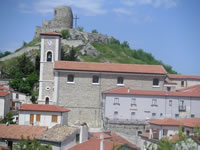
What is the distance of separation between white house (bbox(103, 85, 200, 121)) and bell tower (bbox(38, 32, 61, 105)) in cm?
851

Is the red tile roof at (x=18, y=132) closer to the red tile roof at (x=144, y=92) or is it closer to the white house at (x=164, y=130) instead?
the white house at (x=164, y=130)

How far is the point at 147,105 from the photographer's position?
41.8 m

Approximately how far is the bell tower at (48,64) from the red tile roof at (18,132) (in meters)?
15.3

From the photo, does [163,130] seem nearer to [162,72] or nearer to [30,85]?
[162,72]

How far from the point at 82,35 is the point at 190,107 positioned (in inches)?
1908

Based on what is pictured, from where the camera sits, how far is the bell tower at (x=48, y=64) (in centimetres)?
4559

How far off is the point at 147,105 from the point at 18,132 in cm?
1840

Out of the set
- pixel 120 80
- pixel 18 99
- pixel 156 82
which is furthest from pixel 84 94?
pixel 156 82

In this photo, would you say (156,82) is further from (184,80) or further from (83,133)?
(83,133)

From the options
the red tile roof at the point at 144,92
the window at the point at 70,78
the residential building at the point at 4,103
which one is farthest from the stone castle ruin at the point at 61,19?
the red tile roof at the point at 144,92

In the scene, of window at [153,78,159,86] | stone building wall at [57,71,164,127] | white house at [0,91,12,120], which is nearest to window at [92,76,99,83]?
stone building wall at [57,71,164,127]

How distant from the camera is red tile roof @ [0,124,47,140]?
28000mm

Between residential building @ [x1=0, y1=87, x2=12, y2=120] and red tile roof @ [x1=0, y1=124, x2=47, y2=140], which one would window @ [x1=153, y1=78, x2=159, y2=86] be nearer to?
residential building @ [x1=0, y1=87, x2=12, y2=120]

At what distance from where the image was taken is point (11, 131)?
1144 inches
